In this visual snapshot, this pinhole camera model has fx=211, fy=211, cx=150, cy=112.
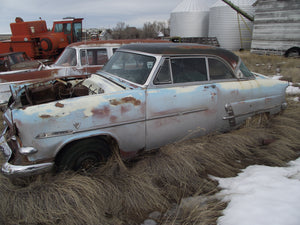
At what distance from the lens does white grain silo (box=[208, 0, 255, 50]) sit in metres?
18.9

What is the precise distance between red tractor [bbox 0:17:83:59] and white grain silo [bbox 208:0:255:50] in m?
13.6

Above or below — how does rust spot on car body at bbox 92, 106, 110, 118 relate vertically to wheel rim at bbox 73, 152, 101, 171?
above

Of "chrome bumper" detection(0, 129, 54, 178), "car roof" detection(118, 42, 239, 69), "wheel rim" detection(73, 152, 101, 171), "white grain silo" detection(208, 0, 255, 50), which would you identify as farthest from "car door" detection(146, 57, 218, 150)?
"white grain silo" detection(208, 0, 255, 50)

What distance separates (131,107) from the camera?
2.64 metres

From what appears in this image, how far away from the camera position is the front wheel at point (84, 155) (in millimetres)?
2494

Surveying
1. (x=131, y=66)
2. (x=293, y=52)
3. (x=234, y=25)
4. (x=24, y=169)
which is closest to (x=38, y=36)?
(x=131, y=66)

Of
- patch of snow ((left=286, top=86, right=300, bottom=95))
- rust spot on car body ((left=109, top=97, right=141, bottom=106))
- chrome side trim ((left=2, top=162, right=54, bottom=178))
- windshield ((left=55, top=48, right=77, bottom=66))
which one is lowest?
chrome side trim ((left=2, top=162, right=54, bottom=178))

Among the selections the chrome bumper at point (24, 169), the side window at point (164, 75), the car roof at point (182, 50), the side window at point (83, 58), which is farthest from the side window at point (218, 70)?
the side window at point (83, 58)

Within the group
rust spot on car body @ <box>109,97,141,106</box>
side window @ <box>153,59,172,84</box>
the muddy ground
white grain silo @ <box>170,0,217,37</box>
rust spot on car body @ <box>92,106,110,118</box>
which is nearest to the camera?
the muddy ground

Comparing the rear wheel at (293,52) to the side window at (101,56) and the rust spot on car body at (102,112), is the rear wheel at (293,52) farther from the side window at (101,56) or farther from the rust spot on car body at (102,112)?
the rust spot on car body at (102,112)

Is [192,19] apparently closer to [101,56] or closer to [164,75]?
[101,56]

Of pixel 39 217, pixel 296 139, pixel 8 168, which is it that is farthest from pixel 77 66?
pixel 296 139

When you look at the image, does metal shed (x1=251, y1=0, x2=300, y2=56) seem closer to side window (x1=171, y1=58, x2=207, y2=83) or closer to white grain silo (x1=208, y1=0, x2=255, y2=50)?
white grain silo (x1=208, y1=0, x2=255, y2=50)

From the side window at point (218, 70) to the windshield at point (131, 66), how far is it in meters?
0.99
